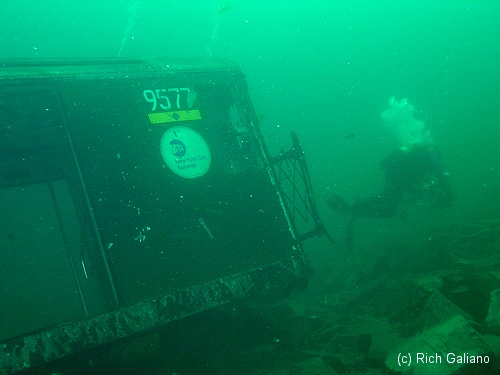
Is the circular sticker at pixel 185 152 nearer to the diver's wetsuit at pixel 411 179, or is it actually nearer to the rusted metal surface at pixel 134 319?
the rusted metal surface at pixel 134 319

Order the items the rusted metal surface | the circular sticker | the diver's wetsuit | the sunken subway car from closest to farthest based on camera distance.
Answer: the rusted metal surface, the sunken subway car, the circular sticker, the diver's wetsuit

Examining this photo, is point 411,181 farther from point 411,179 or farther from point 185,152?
point 185,152

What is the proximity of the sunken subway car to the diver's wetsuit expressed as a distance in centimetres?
573

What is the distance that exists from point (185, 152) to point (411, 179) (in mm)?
8168

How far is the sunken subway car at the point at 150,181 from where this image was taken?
4.69 metres

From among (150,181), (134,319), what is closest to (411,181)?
(150,181)

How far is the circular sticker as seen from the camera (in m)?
5.75

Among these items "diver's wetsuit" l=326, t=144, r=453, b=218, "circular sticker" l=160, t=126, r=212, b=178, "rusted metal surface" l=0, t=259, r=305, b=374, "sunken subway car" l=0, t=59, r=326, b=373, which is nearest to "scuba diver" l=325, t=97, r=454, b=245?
"diver's wetsuit" l=326, t=144, r=453, b=218

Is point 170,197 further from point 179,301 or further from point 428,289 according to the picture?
point 428,289

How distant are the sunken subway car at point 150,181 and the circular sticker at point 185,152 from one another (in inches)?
0.8

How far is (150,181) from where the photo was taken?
214 inches

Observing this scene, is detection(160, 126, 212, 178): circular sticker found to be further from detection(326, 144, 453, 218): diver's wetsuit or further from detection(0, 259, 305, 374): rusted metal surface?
detection(326, 144, 453, 218): diver's wetsuit

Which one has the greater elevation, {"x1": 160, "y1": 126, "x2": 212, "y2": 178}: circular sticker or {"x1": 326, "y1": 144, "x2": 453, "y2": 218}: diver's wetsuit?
{"x1": 160, "y1": 126, "x2": 212, "y2": 178}: circular sticker

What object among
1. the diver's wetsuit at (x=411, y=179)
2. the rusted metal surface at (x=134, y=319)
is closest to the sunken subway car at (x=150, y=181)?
the rusted metal surface at (x=134, y=319)
